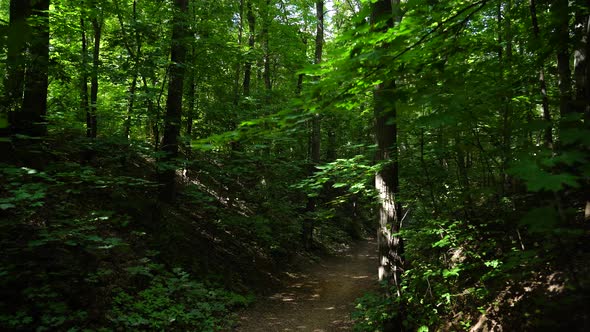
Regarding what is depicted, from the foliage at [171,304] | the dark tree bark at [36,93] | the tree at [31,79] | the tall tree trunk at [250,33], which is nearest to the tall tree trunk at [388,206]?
the foliage at [171,304]

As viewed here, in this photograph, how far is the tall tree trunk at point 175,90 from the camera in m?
9.20

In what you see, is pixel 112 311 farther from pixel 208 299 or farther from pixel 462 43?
pixel 462 43

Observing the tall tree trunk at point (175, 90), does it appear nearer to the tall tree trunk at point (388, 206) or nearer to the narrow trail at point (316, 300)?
the narrow trail at point (316, 300)

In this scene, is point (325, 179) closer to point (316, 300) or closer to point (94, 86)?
point (316, 300)

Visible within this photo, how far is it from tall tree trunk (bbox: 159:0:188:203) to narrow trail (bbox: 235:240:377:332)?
14.7ft

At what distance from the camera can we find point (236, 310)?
8242mm

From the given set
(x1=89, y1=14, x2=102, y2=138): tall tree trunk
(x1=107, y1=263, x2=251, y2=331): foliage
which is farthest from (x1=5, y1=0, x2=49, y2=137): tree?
(x1=107, y1=263, x2=251, y2=331): foliage

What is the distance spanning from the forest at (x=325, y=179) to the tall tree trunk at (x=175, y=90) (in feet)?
0.17

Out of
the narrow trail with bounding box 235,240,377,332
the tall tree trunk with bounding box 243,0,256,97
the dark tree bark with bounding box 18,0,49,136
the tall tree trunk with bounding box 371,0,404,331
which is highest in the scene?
the tall tree trunk with bounding box 243,0,256,97

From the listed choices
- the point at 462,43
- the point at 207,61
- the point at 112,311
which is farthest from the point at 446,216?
the point at 207,61

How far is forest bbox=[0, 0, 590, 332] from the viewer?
2.53m

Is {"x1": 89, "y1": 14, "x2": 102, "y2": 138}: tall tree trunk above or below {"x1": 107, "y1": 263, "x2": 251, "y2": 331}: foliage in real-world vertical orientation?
above

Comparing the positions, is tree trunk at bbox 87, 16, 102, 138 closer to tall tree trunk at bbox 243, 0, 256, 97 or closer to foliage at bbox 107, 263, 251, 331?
foliage at bbox 107, 263, 251, 331

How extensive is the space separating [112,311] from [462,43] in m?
6.50
